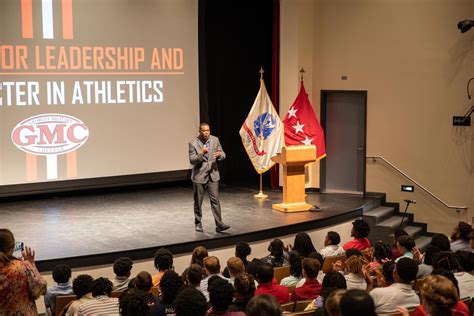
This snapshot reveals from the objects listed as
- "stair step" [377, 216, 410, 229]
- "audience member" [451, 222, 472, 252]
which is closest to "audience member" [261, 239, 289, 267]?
"audience member" [451, 222, 472, 252]

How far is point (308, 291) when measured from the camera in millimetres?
5281

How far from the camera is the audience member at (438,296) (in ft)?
12.2

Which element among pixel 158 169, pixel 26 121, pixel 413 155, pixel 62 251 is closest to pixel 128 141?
pixel 158 169

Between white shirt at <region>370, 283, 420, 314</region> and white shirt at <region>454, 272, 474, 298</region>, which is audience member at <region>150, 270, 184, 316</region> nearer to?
white shirt at <region>370, 283, 420, 314</region>

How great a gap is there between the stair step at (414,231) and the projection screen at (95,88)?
12.2 ft

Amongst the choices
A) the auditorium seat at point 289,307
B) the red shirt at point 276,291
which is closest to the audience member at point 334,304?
the auditorium seat at point 289,307

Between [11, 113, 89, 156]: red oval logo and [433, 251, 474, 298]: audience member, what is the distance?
21.1 feet

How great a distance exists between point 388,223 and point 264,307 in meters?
7.78

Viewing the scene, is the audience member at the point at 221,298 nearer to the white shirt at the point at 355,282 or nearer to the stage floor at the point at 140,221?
the white shirt at the point at 355,282

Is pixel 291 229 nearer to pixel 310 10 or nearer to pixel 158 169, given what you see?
pixel 158 169

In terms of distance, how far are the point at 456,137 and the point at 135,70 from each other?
16.2ft

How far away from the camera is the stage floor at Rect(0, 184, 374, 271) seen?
8039 millimetres

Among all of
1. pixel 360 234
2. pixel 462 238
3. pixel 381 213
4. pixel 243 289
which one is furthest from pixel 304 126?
pixel 243 289

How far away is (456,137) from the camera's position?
10.9 metres
